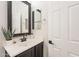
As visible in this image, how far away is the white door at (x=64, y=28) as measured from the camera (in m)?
1.17

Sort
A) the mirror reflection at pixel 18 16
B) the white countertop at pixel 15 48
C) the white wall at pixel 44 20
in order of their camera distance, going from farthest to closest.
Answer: the white wall at pixel 44 20 → the mirror reflection at pixel 18 16 → the white countertop at pixel 15 48

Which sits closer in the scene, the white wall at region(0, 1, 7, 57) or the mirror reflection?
the white wall at region(0, 1, 7, 57)

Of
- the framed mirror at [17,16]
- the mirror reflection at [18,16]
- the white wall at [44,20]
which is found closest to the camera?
the framed mirror at [17,16]

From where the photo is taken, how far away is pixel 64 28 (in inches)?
52.2

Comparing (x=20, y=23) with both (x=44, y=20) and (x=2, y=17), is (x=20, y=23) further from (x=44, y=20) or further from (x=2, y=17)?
(x=44, y=20)

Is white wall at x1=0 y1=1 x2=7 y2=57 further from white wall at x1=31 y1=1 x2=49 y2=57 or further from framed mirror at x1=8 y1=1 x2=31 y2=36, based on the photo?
white wall at x1=31 y1=1 x2=49 y2=57

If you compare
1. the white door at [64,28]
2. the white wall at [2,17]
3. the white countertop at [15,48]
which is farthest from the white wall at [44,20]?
the white wall at [2,17]

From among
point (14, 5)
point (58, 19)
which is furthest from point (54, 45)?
point (14, 5)

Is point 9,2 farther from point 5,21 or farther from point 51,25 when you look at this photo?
point 51,25

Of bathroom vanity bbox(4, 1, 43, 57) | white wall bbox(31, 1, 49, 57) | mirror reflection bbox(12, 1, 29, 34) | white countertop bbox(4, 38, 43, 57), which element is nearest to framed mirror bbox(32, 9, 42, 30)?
white wall bbox(31, 1, 49, 57)

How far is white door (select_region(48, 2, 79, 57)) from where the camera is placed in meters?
1.17

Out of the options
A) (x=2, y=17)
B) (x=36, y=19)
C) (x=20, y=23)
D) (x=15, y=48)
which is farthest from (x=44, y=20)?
(x=15, y=48)

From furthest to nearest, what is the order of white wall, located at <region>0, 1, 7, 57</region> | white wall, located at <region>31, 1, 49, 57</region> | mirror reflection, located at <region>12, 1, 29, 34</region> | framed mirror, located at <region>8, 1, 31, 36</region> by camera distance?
white wall, located at <region>31, 1, 49, 57</region> → mirror reflection, located at <region>12, 1, 29, 34</region> → framed mirror, located at <region>8, 1, 31, 36</region> → white wall, located at <region>0, 1, 7, 57</region>

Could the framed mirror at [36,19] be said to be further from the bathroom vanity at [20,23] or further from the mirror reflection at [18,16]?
the mirror reflection at [18,16]
